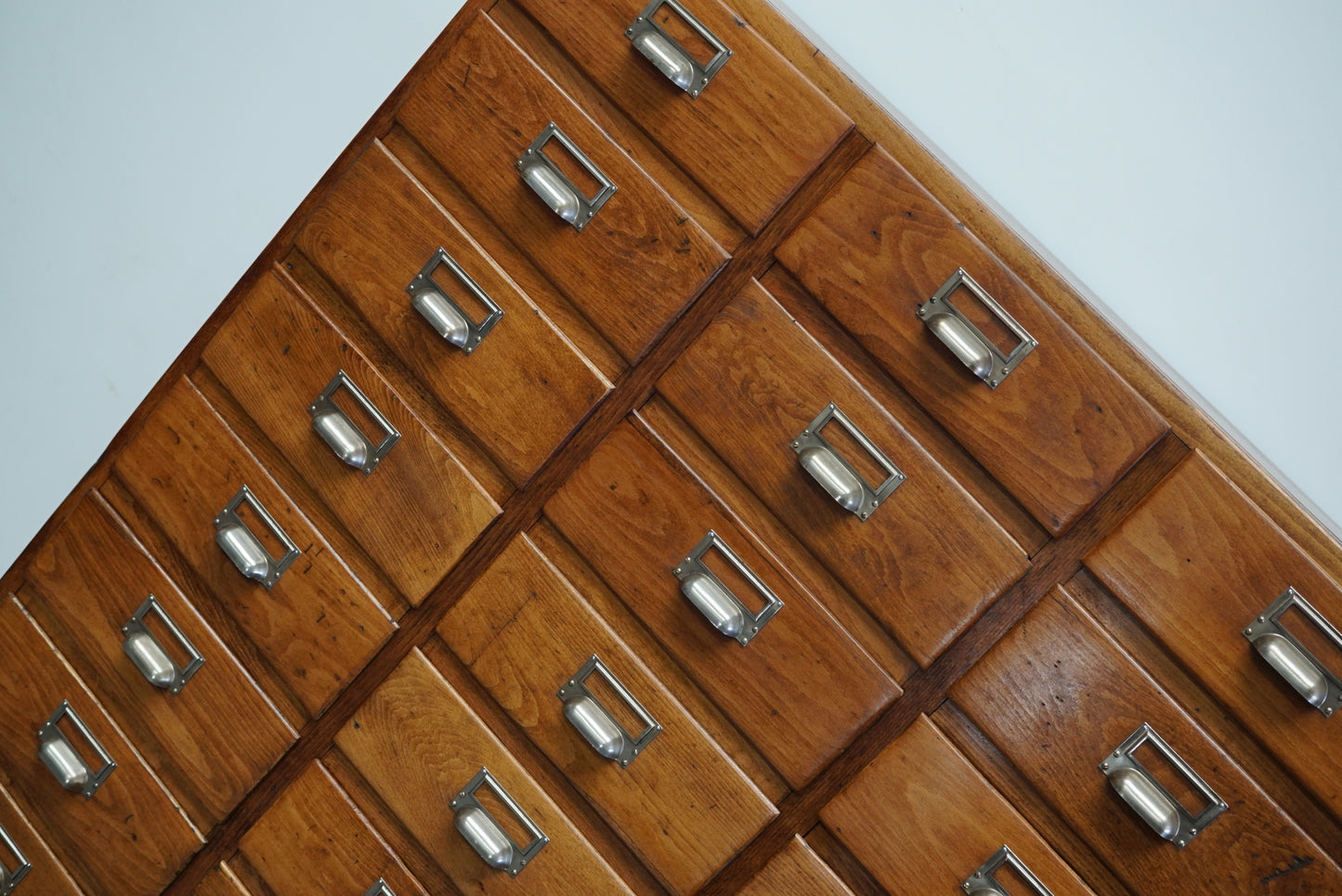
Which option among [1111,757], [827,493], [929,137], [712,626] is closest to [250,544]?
[712,626]

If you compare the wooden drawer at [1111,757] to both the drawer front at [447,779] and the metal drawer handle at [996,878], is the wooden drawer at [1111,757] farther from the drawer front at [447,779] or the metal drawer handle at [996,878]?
the drawer front at [447,779]

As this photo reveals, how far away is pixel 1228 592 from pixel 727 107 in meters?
0.81

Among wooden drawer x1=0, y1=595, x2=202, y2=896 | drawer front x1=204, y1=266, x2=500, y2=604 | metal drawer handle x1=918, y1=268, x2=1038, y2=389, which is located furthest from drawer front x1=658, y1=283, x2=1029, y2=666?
wooden drawer x1=0, y1=595, x2=202, y2=896

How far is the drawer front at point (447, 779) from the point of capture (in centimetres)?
137

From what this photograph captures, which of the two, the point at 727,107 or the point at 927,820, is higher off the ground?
the point at 727,107

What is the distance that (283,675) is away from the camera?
58.7 inches

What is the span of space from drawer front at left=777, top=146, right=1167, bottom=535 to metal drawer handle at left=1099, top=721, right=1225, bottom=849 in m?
0.25

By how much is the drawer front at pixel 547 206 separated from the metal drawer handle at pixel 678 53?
117 mm

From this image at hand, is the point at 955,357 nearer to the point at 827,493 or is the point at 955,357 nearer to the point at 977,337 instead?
the point at 977,337

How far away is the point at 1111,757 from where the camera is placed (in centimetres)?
119

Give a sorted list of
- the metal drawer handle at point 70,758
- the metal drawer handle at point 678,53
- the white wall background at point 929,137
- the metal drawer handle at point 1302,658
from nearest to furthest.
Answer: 1. the metal drawer handle at point 1302,658
2. the metal drawer handle at point 678,53
3. the metal drawer handle at point 70,758
4. the white wall background at point 929,137

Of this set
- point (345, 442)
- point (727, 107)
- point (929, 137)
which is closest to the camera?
point (727, 107)

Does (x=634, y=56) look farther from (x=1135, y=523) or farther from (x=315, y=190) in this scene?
(x=1135, y=523)

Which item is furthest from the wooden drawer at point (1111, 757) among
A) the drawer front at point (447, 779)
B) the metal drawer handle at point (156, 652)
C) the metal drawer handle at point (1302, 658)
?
the metal drawer handle at point (156, 652)
